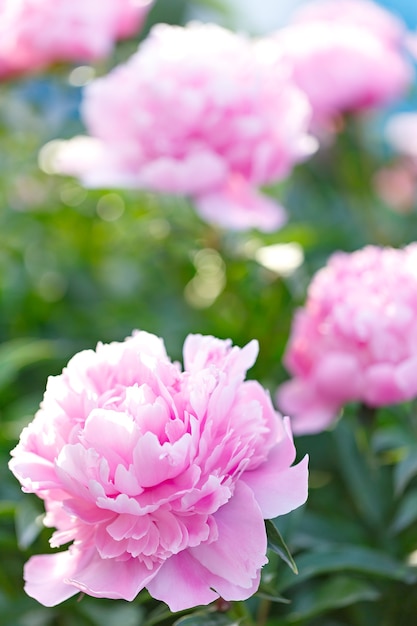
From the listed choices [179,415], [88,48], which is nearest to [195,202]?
[88,48]

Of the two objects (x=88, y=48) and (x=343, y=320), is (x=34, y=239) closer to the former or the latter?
(x=88, y=48)

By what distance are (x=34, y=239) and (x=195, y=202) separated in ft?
0.88

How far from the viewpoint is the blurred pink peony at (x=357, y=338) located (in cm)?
55

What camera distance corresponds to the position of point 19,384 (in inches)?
33.7

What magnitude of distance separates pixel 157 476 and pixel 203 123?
1.31 ft

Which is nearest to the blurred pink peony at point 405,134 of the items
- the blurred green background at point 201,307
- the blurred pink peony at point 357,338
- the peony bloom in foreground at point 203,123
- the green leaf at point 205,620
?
the blurred green background at point 201,307

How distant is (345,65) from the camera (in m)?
0.90

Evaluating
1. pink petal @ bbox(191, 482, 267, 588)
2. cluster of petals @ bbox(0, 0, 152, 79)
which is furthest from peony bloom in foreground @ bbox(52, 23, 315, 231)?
pink petal @ bbox(191, 482, 267, 588)

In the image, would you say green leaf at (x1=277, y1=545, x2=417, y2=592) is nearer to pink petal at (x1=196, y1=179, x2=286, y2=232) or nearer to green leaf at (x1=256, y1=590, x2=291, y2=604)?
green leaf at (x1=256, y1=590, x2=291, y2=604)

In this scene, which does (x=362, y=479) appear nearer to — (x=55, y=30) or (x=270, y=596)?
(x=270, y=596)

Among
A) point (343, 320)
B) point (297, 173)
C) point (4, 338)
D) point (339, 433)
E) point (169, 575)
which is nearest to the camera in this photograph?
point (169, 575)

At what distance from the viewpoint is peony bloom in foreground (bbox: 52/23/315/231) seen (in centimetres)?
71

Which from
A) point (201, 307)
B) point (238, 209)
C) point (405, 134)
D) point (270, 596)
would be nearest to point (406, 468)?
point (270, 596)

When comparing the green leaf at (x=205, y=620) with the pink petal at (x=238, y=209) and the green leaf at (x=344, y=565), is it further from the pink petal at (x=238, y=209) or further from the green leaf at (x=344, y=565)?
the pink petal at (x=238, y=209)
